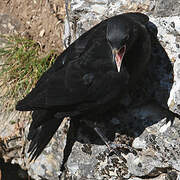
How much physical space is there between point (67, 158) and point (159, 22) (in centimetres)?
138

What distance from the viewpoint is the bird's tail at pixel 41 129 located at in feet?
11.0

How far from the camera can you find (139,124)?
11.1ft

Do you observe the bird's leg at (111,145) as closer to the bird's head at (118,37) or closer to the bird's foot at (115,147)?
the bird's foot at (115,147)

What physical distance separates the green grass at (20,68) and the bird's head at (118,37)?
56.4 inches

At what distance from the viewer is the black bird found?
3.07 meters

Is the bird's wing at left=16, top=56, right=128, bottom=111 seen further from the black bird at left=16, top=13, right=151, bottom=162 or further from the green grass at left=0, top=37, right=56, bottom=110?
the green grass at left=0, top=37, right=56, bottom=110

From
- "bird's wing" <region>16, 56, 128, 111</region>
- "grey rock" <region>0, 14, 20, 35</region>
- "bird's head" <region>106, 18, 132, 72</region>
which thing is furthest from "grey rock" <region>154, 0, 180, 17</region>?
"grey rock" <region>0, 14, 20, 35</region>

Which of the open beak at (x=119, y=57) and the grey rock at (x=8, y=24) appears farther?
the grey rock at (x=8, y=24)

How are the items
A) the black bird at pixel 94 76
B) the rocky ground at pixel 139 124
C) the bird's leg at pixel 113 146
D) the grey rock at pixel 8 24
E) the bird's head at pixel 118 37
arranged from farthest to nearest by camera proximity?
the grey rock at pixel 8 24
the bird's leg at pixel 113 146
the rocky ground at pixel 139 124
the black bird at pixel 94 76
the bird's head at pixel 118 37

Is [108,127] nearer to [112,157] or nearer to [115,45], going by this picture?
[112,157]

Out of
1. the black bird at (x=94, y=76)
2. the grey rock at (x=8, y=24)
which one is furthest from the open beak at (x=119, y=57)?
the grey rock at (x=8, y=24)

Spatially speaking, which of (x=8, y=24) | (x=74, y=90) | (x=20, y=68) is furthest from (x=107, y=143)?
(x=8, y=24)

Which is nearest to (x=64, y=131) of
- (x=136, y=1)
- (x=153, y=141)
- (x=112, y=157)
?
(x=112, y=157)

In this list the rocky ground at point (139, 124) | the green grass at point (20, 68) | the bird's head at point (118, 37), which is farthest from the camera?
the green grass at point (20, 68)
